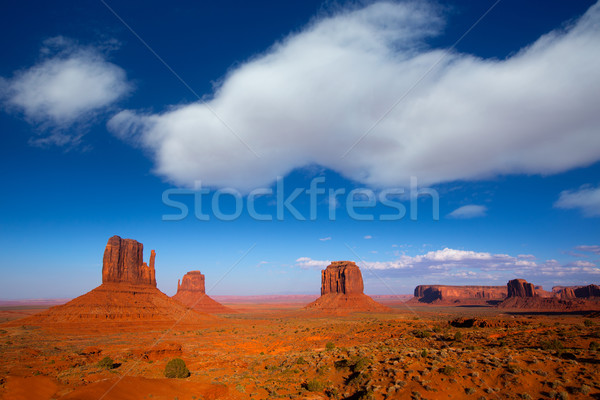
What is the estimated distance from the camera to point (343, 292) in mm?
132500

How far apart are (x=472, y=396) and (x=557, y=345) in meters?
11.2

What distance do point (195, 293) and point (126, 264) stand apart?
68720mm

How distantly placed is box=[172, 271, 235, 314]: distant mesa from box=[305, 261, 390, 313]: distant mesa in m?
46.3

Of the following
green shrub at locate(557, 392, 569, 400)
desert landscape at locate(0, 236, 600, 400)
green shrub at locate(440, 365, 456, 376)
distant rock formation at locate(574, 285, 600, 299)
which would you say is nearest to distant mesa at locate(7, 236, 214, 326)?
desert landscape at locate(0, 236, 600, 400)

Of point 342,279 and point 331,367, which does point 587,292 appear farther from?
point 331,367

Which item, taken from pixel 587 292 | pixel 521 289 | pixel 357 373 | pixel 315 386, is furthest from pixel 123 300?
pixel 587 292

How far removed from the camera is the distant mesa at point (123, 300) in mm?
65438

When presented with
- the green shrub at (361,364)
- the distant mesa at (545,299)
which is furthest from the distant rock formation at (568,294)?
the green shrub at (361,364)

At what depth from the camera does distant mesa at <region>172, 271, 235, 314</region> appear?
143m

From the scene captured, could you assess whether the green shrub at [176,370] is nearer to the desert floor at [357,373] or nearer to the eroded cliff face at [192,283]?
the desert floor at [357,373]

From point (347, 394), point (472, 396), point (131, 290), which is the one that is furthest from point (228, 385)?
point (131, 290)

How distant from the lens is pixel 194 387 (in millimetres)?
20578

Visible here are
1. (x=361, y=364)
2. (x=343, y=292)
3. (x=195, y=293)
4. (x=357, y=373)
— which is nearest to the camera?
(x=357, y=373)

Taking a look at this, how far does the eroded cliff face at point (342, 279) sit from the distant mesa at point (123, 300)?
63.3 meters
